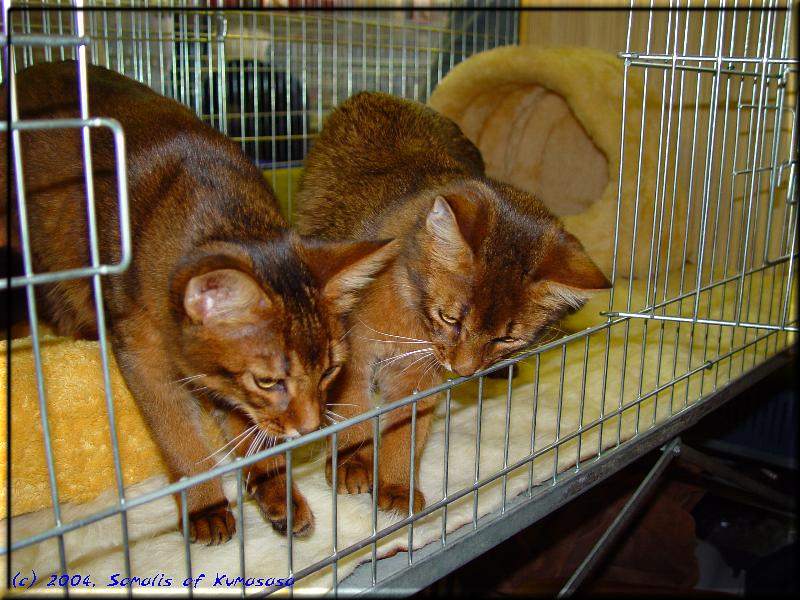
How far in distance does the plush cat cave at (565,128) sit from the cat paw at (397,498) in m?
1.42

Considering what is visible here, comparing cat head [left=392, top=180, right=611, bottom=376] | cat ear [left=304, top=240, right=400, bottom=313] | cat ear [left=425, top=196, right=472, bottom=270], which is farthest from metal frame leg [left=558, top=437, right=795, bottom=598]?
cat ear [left=304, top=240, right=400, bottom=313]

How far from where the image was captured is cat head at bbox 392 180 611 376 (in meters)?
1.46

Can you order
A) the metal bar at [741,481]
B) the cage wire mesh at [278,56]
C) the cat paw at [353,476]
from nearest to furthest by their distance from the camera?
1. the cat paw at [353,476]
2. the metal bar at [741,481]
3. the cage wire mesh at [278,56]

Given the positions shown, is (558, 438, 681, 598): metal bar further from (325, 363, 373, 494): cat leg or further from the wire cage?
(325, 363, 373, 494): cat leg

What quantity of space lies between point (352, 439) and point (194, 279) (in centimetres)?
66

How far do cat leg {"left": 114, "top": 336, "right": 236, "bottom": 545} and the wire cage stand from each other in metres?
0.06

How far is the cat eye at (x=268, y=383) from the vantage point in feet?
4.05

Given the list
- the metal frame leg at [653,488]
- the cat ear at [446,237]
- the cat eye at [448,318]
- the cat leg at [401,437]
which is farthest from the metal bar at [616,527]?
the cat ear at [446,237]

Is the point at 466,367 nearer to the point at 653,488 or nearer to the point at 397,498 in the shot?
the point at 397,498

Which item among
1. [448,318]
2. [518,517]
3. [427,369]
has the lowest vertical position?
[518,517]

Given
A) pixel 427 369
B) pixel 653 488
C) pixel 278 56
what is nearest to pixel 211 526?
pixel 427 369

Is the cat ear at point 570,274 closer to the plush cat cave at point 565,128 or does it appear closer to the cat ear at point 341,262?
the cat ear at point 341,262

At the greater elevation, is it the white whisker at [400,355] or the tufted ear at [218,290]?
the tufted ear at [218,290]

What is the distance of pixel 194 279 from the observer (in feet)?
3.65
